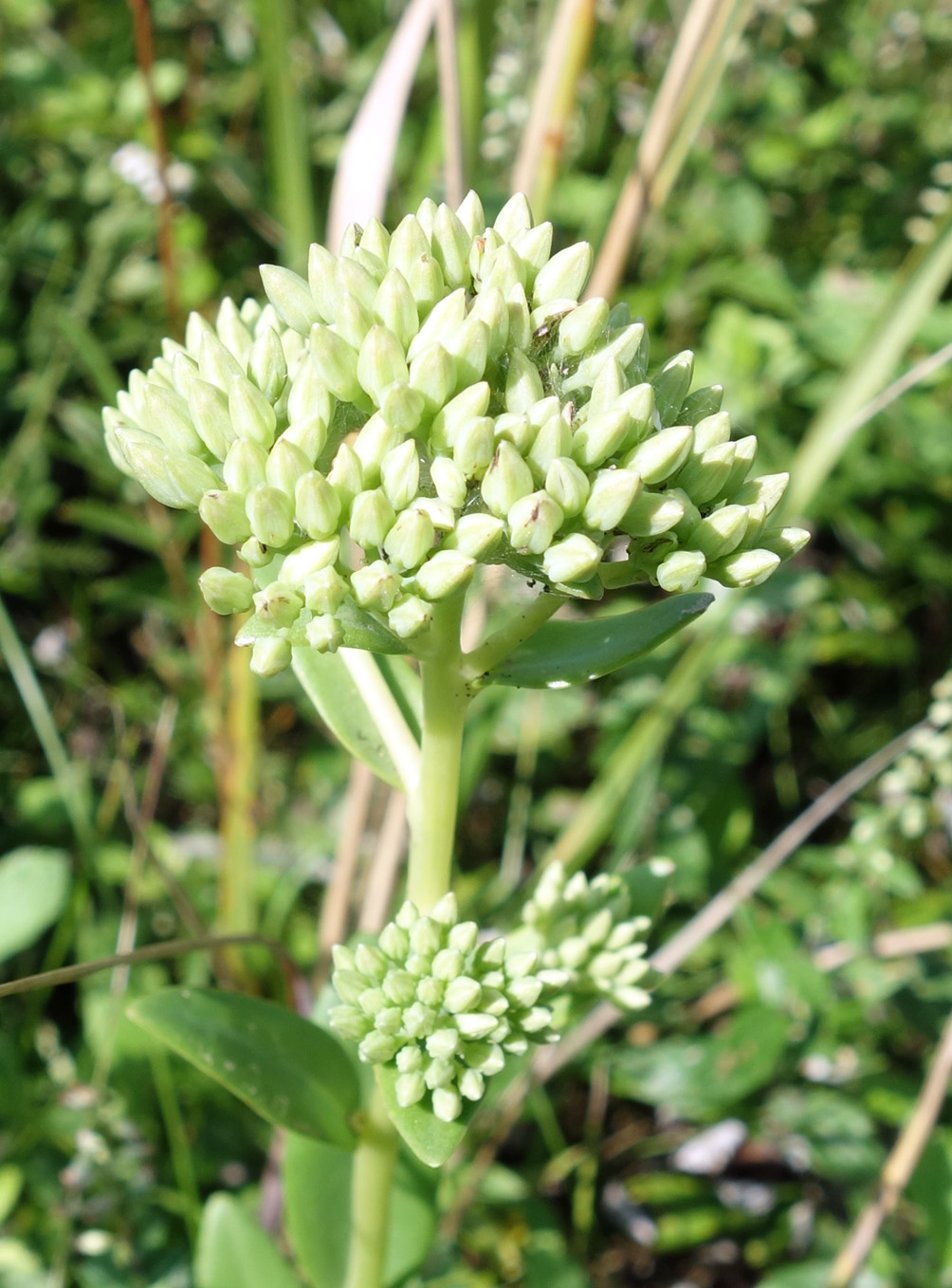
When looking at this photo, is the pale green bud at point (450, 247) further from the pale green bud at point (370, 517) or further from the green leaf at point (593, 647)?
the green leaf at point (593, 647)

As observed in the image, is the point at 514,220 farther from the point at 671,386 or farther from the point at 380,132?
the point at 380,132

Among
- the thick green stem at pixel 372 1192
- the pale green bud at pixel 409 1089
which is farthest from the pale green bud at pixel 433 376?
the thick green stem at pixel 372 1192

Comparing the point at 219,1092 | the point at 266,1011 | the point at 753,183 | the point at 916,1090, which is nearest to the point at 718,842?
the point at 916,1090

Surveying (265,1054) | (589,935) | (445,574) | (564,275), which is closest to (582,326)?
(564,275)

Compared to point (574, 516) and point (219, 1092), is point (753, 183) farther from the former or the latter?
point (219, 1092)

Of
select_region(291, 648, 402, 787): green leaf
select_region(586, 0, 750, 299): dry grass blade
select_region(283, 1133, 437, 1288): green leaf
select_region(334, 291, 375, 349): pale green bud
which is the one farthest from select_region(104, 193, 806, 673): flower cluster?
select_region(586, 0, 750, 299): dry grass blade
